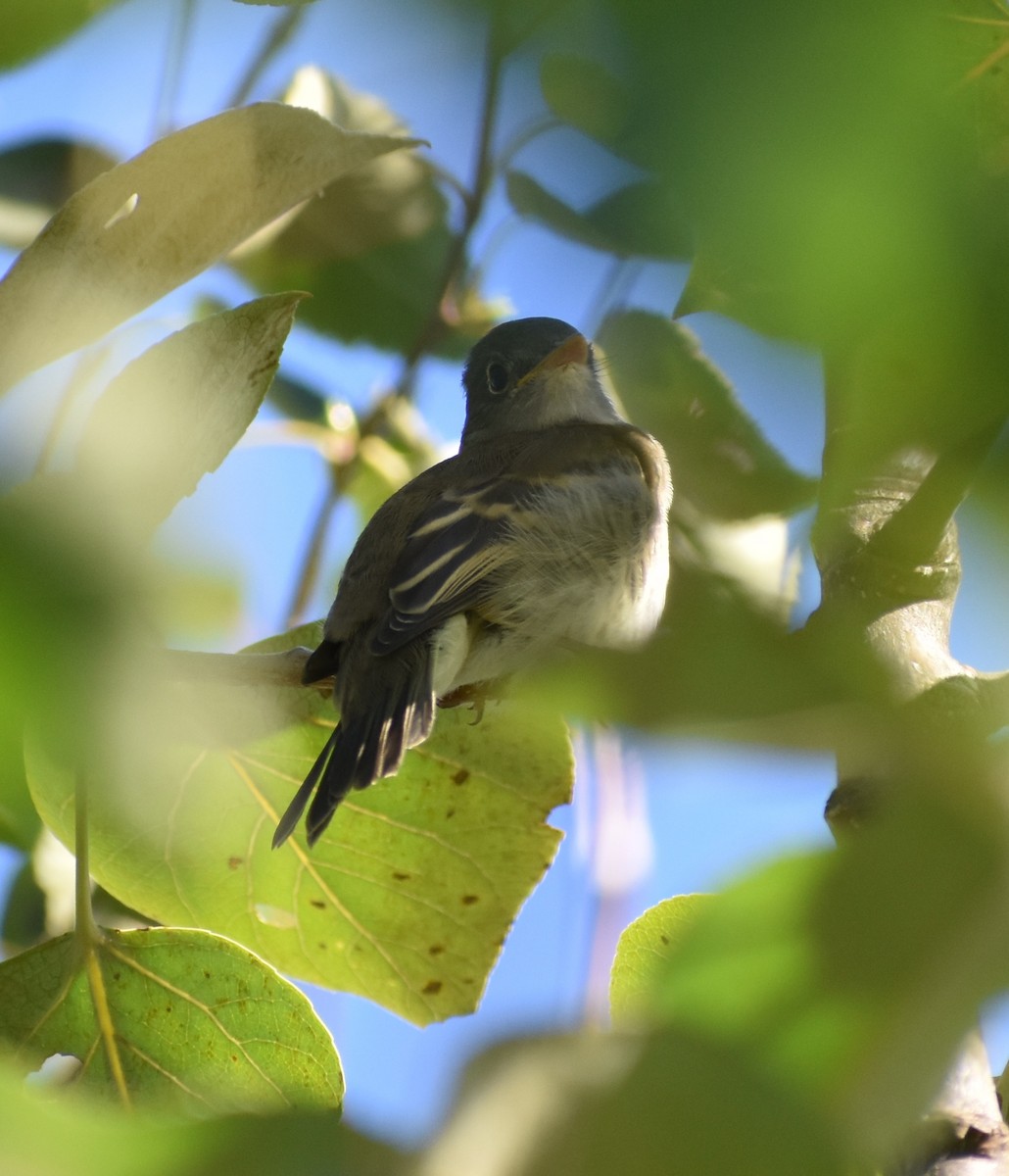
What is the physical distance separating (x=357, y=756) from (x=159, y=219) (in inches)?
37.4

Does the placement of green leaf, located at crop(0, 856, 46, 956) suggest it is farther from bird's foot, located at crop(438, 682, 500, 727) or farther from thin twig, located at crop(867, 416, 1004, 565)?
thin twig, located at crop(867, 416, 1004, 565)

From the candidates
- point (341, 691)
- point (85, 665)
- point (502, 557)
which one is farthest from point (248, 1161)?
point (502, 557)

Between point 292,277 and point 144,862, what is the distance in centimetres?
142

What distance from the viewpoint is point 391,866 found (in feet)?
6.20

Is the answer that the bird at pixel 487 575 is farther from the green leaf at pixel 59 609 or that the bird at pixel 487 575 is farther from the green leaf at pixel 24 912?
the green leaf at pixel 59 609

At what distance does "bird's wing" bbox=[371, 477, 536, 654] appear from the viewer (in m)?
2.13

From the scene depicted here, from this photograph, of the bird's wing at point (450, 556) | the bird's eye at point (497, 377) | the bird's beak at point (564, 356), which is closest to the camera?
the bird's wing at point (450, 556)

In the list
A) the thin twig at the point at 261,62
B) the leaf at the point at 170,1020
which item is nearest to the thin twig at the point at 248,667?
the leaf at the point at 170,1020

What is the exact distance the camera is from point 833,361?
368 mm

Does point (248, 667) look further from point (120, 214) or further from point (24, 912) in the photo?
point (24, 912)

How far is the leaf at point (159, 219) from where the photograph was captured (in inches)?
31.1

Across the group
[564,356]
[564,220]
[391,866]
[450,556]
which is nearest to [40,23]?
[564,220]

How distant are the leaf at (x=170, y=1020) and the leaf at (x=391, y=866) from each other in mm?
258

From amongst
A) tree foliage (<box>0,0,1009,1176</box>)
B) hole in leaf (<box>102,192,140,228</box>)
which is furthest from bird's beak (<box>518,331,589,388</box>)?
tree foliage (<box>0,0,1009,1176</box>)
